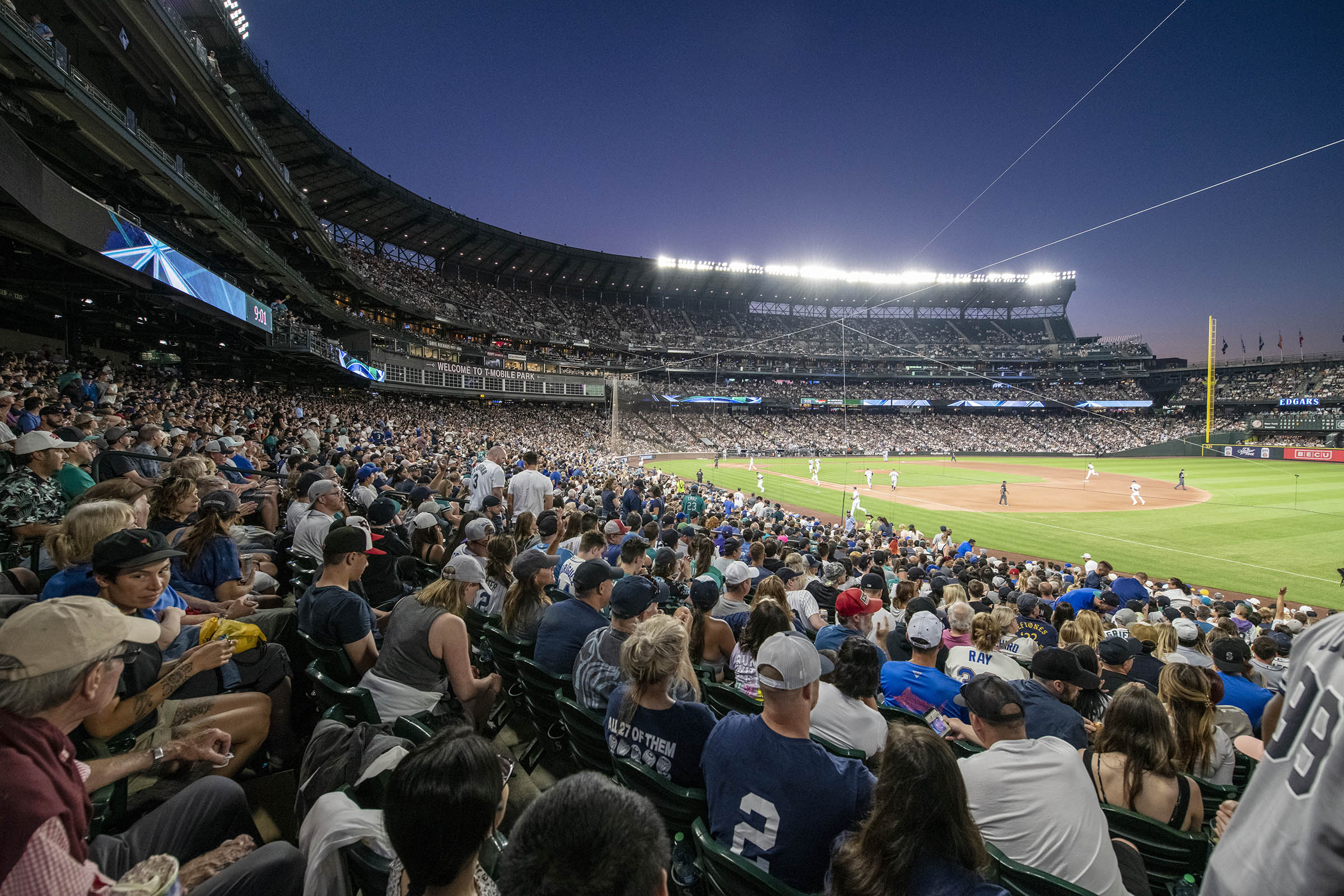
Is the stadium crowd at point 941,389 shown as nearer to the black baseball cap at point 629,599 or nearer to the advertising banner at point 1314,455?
the advertising banner at point 1314,455

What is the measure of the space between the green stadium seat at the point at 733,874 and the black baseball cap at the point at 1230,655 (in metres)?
6.18

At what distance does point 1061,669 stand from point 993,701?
1.96 m

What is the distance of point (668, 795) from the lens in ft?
9.35

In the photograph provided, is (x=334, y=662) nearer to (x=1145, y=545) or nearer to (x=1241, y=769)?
(x=1241, y=769)

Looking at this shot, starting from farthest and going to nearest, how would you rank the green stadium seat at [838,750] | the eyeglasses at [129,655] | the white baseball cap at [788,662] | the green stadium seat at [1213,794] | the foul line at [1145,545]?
the foul line at [1145,545], the green stadium seat at [1213,794], the green stadium seat at [838,750], the white baseball cap at [788,662], the eyeglasses at [129,655]

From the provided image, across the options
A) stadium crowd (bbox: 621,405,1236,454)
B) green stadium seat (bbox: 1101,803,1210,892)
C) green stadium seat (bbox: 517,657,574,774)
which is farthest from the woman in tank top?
stadium crowd (bbox: 621,405,1236,454)

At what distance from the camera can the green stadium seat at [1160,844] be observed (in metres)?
3.06

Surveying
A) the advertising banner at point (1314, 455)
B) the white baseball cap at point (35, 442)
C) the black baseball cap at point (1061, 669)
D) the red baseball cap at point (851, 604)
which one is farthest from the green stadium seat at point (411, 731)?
the advertising banner at point (1314, 455)

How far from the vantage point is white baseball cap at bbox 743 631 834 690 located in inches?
101

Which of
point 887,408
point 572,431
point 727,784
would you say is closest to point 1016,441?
point 887,408

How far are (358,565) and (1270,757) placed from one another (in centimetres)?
478

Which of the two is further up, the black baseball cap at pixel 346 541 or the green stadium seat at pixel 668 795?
the black baseball cap at pixel 346 541

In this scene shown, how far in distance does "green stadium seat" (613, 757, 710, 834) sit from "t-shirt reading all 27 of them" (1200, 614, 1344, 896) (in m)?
2.02

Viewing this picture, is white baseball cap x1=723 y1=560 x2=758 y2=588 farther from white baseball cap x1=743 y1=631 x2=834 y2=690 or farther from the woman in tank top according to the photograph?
white baseball cap x1=743 y1=631 x2=834 y2=690
